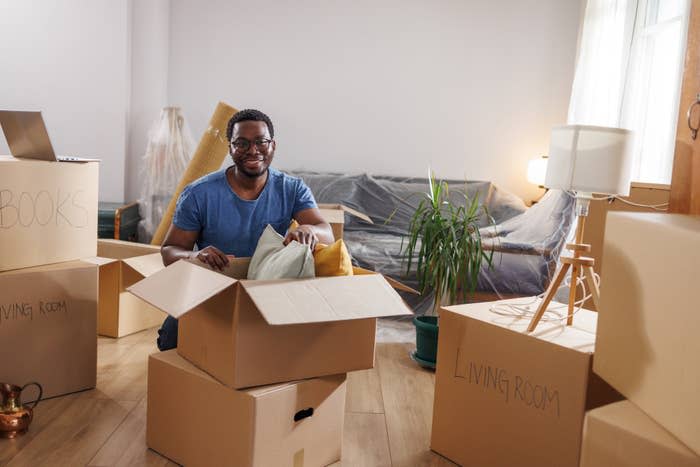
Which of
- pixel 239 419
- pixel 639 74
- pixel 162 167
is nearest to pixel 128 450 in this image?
pixel 239 419

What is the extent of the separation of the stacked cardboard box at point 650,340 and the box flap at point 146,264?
190 cm

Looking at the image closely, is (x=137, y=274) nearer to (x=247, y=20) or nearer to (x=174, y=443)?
(x=174, y=443)

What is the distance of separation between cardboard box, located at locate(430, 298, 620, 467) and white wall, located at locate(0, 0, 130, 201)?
11.1 feet

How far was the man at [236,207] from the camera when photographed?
80.2 inches

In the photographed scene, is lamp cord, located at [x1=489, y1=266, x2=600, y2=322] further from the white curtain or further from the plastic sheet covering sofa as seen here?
the white curtain

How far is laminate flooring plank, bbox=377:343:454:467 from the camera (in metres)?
1.92

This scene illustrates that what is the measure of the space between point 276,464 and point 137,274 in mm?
1445

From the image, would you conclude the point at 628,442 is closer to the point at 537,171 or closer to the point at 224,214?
the point at 224,214

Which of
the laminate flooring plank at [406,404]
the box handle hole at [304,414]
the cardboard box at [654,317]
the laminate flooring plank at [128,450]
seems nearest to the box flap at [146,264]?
the laminate flooring plank at [128,450]

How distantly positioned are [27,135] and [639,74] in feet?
10.9

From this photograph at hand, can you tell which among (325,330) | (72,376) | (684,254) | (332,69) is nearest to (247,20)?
(332,69)

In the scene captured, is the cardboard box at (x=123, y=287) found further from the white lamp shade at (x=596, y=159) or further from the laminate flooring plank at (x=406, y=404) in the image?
the white lamp shade at (x=596, y=159)

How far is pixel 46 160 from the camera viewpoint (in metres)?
2.12

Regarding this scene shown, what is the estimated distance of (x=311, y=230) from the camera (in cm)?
188
